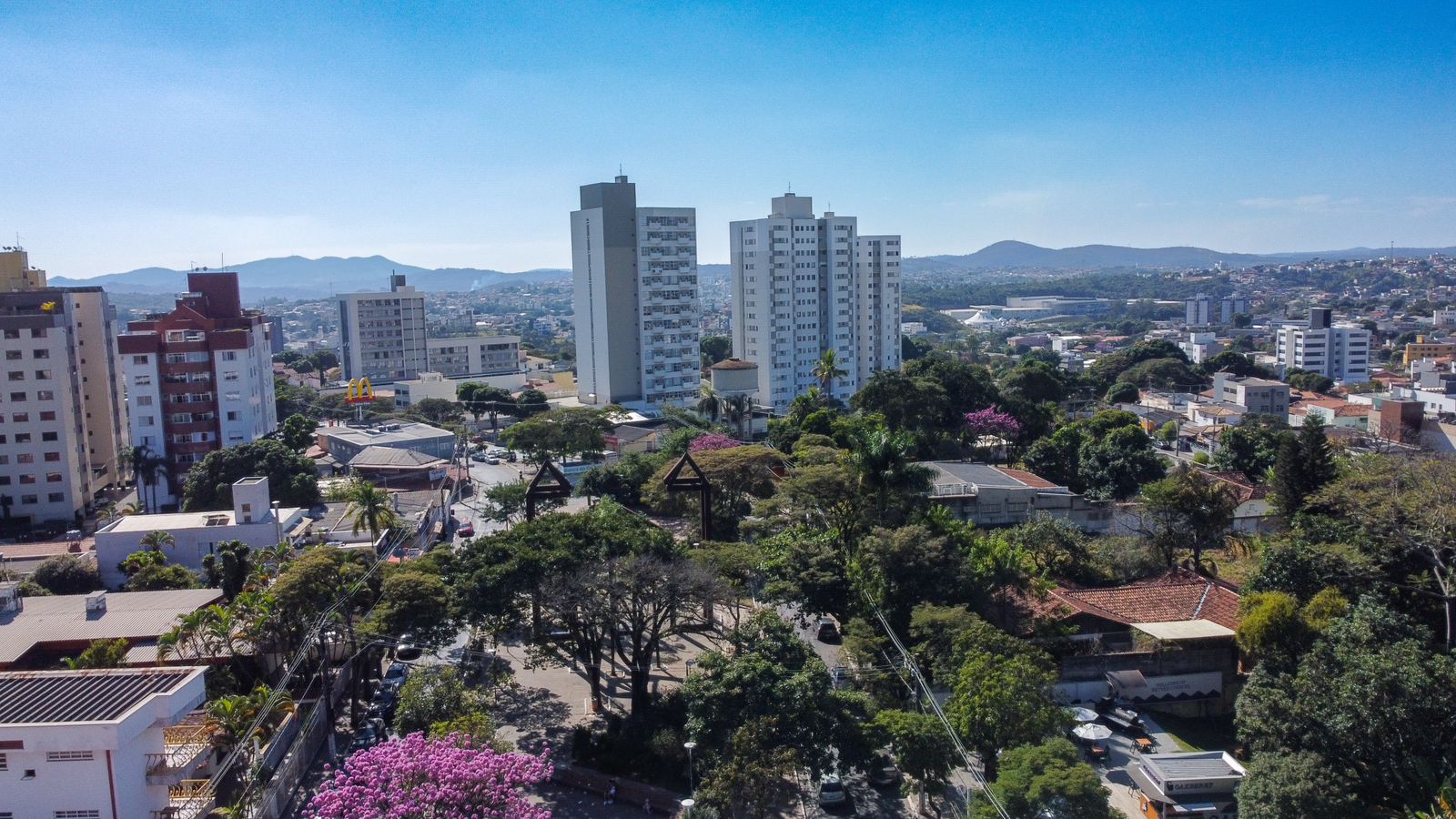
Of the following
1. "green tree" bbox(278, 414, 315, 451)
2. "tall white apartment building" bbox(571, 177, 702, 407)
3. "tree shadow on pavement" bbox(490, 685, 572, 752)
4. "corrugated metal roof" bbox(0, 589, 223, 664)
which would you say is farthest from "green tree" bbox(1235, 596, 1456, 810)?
"tall white apartment building" bbox(571, 177, 702, 407)

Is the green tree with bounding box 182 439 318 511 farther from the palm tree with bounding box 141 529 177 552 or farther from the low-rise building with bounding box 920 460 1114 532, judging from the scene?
the low-rise building with bounding box 920 460 1114 532

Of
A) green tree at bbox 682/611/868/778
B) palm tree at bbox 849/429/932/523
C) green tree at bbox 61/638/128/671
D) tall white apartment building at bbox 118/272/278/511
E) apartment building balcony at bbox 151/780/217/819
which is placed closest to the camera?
apartment building balcony at bbox 151/780/217/819

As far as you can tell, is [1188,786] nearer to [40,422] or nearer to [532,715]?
[532,715]

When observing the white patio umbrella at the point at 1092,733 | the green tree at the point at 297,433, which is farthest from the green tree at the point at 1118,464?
the green tree at the point at 297,433

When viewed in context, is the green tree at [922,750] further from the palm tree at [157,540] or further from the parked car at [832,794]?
the palm tree at [157,540]

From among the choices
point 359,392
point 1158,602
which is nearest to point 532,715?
point 1158,602

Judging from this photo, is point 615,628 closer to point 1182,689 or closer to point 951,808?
point 951,808
